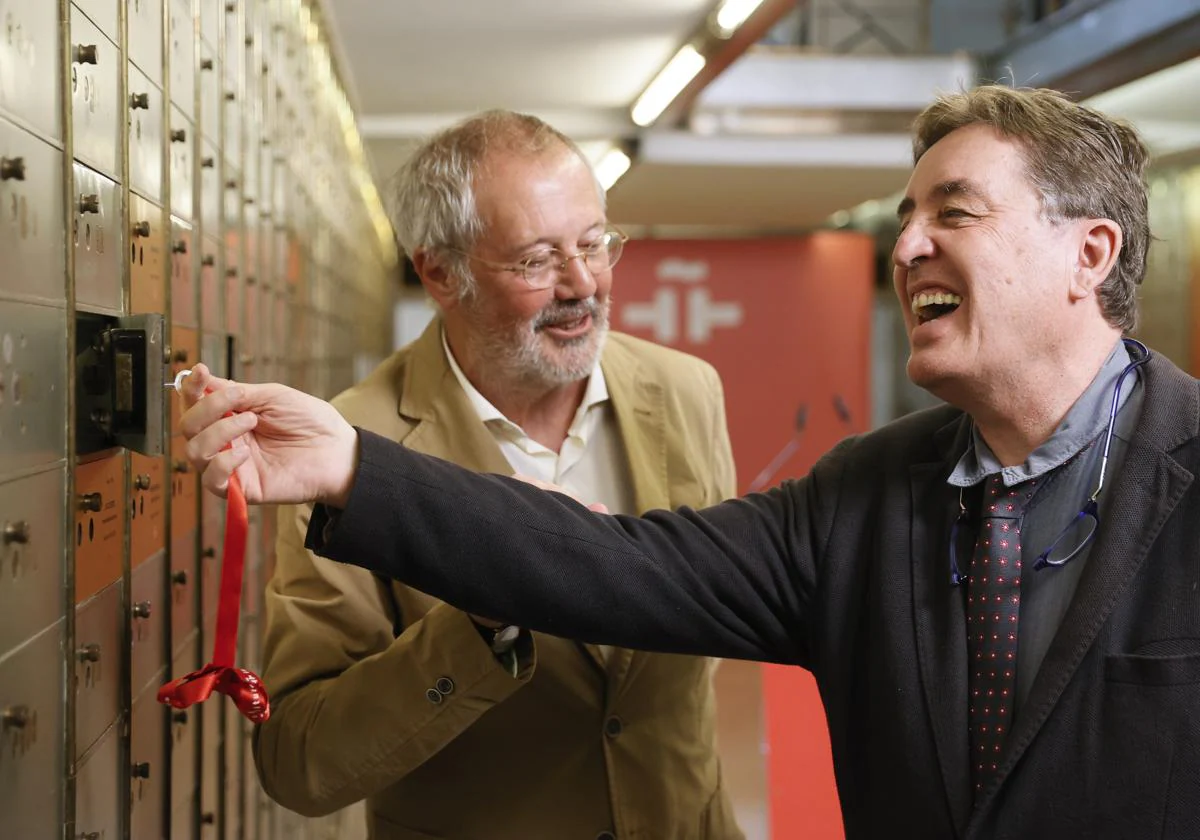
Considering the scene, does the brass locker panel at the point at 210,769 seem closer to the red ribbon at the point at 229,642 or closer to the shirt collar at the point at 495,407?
the shirt collar at the point at 495,407

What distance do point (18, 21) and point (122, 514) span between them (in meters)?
0.54

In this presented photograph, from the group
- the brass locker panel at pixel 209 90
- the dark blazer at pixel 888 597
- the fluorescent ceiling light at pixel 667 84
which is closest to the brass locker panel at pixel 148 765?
the dark blazer at pixel 888 597

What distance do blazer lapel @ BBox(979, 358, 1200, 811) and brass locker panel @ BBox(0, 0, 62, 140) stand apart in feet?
3.33

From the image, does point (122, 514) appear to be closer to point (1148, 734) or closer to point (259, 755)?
point (259, 755)

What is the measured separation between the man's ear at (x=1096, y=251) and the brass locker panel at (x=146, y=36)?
3.43ft

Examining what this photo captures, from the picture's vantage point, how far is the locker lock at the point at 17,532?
38.4 inches

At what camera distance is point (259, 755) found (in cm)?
149

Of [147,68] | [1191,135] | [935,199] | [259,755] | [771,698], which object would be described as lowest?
[771,698]

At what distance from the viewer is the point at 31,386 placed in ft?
3.35

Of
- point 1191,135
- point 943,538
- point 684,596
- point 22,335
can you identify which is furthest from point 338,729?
point 1191,135

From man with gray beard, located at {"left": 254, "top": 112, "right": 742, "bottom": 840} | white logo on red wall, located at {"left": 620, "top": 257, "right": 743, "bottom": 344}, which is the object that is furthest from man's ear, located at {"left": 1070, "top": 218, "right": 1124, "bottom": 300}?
white logo on red wall, located at {"left": 620, "top": 257, "right": 743, "bottom": 344}

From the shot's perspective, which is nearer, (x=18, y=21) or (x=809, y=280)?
(x=18, y=21)

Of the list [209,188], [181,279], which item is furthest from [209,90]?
[181,279]

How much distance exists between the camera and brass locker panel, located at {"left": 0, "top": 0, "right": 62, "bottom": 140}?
0.96m
